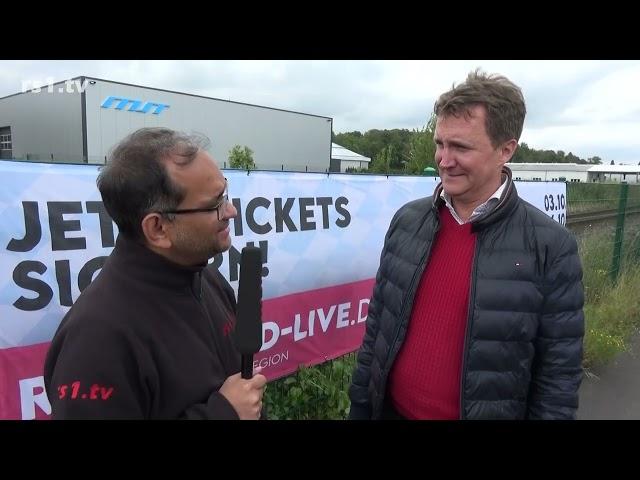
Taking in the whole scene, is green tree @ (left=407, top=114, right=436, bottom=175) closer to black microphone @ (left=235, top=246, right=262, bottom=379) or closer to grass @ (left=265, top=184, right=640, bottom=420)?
grass @ (left=265, top=184, right=640, bottom=420)

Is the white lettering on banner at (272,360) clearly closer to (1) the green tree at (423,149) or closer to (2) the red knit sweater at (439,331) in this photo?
(2) the red knit sweater at (439,331)

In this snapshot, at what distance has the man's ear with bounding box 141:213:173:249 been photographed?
52.1 inches

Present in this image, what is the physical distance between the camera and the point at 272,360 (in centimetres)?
296

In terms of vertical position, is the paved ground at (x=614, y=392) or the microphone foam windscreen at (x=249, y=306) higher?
the microphone foam windscreen at (x=249, y=306)

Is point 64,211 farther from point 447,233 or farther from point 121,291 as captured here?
point 447,233

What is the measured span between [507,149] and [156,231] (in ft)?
4.63

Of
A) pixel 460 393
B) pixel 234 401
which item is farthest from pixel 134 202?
pixel 460 393

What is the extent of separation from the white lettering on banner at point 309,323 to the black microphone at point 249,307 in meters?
1.56

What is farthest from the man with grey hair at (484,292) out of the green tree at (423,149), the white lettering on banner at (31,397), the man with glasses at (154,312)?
the green tree at (423,149)

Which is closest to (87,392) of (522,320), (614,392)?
(522,320)

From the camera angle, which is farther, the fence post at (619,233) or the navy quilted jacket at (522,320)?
the fence post at (619,233)

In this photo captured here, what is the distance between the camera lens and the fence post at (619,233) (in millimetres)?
6621

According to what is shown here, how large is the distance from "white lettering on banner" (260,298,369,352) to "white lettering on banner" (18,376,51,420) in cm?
114

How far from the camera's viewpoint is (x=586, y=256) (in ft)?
20.8
